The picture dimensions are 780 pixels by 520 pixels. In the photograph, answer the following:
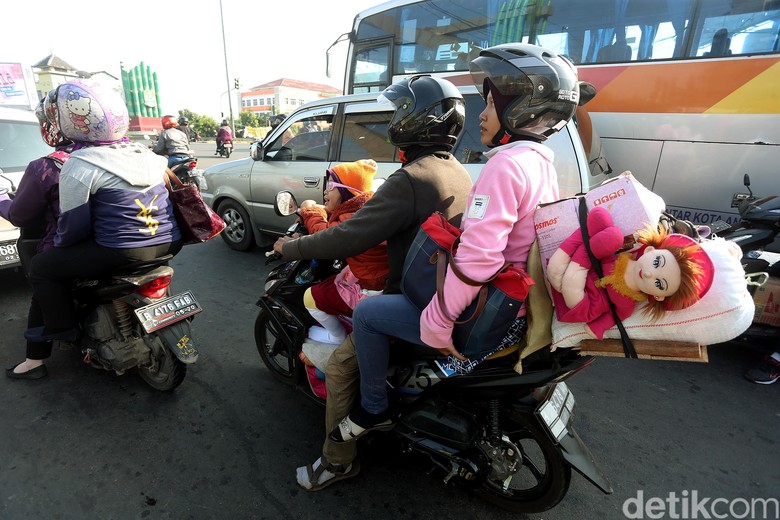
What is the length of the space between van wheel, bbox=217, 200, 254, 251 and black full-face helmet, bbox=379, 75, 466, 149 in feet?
14.3

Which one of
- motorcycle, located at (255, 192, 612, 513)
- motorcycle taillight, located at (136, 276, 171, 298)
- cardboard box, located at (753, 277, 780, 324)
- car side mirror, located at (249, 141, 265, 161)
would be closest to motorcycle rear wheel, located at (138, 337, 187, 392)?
motorcycle taillight, located at (136, 276, 171, 298)

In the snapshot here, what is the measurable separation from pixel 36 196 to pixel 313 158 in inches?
122

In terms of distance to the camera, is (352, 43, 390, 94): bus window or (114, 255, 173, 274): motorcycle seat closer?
(114, 255, 173, 274): motorcycle seat

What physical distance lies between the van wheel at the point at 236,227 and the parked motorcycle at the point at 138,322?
3020mm

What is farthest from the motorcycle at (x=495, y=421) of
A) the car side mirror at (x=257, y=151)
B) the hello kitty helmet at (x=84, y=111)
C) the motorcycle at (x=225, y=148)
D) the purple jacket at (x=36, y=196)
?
the motorcycle at (x=225, y=148)

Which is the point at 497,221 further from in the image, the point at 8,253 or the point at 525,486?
the point at 8,253

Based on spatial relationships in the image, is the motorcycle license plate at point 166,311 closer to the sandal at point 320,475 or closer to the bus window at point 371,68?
the sandal at point 320,475

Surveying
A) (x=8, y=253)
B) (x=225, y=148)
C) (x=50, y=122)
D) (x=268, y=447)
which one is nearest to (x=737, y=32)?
(x=268, y=447)

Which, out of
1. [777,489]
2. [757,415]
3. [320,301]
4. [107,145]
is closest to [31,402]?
[107,145]

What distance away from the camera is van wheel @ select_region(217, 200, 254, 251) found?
19.1ft

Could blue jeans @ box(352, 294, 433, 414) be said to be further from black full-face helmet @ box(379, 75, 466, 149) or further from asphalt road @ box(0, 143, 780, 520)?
black full-face helmet @ box(379, 75, 466, 149)

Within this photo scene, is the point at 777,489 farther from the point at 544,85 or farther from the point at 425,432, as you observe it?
the point at 544,85

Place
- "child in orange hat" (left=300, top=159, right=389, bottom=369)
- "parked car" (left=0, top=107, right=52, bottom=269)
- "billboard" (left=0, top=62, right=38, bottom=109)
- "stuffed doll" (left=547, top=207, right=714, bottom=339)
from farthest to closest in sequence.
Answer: "billboard" (left=0, top=62, right=38, bottom=109)
"parked car" (left=0, top=107, right=52, bottom=269)
"child in orange hat" (left=300, top=159, right=389, bottom=369)
"stuffed doll" (left=547, top=207, right=714, bottom=339)

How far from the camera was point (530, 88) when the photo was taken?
1549 mm
